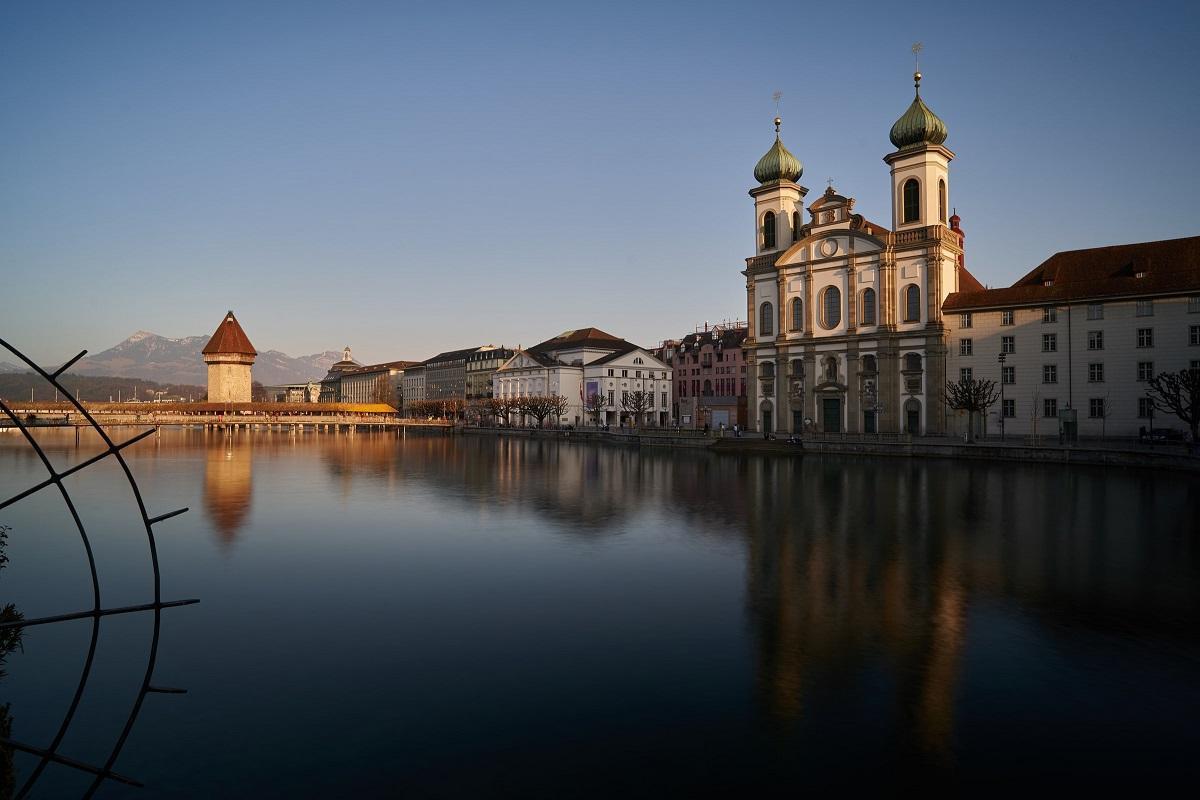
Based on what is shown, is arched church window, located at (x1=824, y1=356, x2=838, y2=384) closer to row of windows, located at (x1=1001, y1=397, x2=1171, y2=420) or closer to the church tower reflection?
row of windows, located at (x1=1001, y1=397, x2=1171, y2=420)

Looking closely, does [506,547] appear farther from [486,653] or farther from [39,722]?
[39,722]

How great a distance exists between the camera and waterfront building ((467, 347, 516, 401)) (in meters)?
127

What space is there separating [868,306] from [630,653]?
2010 inches

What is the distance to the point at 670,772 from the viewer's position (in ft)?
24.9

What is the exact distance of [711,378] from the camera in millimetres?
94875

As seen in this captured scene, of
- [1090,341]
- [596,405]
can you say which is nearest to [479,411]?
[596,405]

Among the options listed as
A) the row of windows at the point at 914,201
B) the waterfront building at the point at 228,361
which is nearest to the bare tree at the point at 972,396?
the row of windows at the point at 914,201

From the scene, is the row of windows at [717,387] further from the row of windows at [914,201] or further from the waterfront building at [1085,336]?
the waterfront building at [1085,336]

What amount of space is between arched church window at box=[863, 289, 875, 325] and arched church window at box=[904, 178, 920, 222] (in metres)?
5.99

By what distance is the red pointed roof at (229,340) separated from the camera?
126 metres

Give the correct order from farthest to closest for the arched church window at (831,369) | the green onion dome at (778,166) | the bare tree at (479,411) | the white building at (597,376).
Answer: the bare tree at (479,411) → the white building at (597,376) → the green onion dome at (778,166) → the arched church window at (831,369)

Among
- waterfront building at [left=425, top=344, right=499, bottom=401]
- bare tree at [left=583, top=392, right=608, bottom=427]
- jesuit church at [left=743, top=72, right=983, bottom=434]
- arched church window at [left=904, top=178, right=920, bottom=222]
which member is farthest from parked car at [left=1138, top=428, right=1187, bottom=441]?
waterfront building at [left=425, top=344, right=499, bottom=401]

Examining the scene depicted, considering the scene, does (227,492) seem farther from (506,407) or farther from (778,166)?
(506,407)

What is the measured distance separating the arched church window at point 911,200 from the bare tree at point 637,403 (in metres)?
38.9
